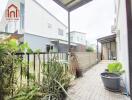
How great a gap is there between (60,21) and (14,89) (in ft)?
55.7

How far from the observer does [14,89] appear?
246cm

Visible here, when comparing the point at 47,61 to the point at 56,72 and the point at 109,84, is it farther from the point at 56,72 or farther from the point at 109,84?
the point at 109,84

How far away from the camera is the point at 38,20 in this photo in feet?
45.0

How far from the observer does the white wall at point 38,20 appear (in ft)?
39.3

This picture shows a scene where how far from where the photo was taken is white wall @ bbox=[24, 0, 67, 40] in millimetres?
11993

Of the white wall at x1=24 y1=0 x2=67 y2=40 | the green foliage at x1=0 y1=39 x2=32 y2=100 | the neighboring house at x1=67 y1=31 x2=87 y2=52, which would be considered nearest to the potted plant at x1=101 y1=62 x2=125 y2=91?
the green foliage at x1=0 y1=39 x2=32 y2=100

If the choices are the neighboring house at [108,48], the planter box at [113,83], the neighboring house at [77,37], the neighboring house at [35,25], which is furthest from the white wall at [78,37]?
the planter box at [113,83]

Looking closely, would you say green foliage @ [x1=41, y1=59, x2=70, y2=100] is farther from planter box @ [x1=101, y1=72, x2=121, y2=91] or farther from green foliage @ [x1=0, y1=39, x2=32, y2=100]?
planter box @ [x1=101, y1=72, x2=121, y2=91]

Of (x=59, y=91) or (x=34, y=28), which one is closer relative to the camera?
(x=59, y=91)

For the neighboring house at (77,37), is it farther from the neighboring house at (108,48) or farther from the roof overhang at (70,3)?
the roof overhang at (70,3)

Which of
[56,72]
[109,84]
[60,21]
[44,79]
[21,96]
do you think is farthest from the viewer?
[60,21]

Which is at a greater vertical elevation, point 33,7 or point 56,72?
point 33,7

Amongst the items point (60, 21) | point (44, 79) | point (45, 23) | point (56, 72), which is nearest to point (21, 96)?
point (44, 79)

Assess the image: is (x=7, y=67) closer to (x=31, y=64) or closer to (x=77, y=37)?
(x=31, y=64)
